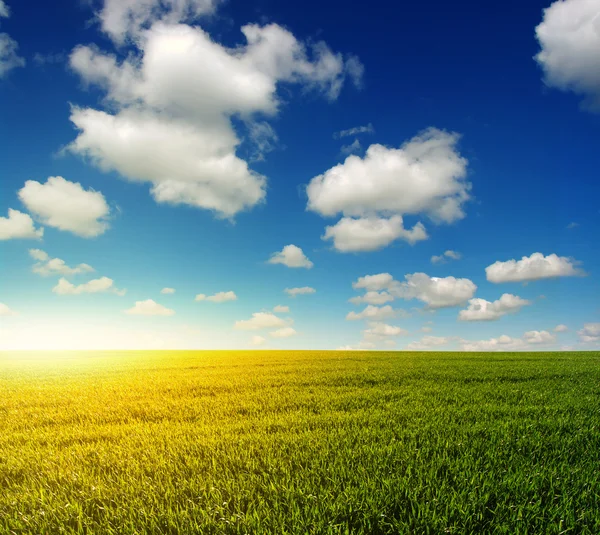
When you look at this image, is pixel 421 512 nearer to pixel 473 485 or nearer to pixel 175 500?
pixel 473 485

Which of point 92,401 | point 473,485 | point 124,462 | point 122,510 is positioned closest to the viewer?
point 122,510

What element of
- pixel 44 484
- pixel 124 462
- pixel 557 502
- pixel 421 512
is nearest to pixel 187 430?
pixel 124 462

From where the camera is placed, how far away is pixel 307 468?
475 centimetres

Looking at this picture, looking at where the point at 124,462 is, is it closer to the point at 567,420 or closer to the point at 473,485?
the point at 473,485

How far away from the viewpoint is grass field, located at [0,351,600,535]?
3.64 m

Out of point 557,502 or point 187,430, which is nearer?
point 557,502

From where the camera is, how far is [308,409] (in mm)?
8852

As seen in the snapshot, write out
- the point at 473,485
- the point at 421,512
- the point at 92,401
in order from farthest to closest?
the point at 92,401
the point at 473,485
the point at 421,512

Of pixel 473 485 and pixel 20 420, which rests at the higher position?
pixel 473 485

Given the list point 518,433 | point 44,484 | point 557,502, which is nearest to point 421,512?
point 557,502

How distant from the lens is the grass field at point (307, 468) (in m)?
3.64

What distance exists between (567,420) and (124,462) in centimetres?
791

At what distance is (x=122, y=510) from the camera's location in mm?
3982

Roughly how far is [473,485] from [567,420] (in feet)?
15.0
